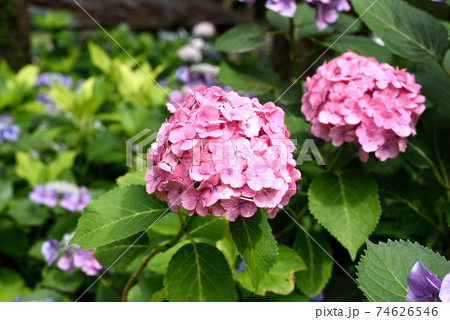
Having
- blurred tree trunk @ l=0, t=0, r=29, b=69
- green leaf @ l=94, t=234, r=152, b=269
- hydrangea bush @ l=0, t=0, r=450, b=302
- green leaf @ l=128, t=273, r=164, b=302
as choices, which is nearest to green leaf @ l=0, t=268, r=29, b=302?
hydrangea bush @ l=0, t=0, r=450, b=302

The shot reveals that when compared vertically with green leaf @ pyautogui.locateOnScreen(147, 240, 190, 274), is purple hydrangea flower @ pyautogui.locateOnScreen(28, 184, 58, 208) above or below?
below

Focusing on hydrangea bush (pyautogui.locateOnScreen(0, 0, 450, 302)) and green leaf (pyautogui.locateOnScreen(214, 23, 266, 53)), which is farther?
green leaf (pyautogui.locateOnScreen(214, 23, 266, 53))

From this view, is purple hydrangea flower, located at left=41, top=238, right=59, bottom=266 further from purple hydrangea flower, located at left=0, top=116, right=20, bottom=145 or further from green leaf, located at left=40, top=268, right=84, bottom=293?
purple hydrangea flower, located at left=0, top=116, right=20, bottom=145

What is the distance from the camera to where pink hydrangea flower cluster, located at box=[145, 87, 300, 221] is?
34.0 inches

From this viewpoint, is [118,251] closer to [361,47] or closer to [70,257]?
[70,257]

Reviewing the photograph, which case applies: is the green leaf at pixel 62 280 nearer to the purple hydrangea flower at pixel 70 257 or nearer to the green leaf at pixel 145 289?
the purple hydrangea flower at pixel 70 257

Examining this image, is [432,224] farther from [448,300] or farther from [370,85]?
[448,300]

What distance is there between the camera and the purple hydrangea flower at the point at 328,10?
145 cm

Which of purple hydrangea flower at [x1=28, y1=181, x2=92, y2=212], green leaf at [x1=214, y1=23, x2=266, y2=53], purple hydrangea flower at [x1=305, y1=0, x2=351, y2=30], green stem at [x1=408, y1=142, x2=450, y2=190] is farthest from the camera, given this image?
purple hydrangea flower at [x1=28, y1=181, x2=92, y2=212]

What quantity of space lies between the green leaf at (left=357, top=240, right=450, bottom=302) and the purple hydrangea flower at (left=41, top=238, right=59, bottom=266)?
105cm

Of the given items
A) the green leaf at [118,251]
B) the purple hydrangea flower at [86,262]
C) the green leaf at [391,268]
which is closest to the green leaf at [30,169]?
the purple hydrangea flower at [86,262]

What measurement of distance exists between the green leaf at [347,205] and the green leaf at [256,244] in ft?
0.81

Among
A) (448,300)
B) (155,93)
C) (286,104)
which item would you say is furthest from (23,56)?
(448,300)

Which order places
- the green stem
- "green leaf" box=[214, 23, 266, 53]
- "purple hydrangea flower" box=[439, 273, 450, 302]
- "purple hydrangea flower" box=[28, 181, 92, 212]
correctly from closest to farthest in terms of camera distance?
"purple hydrangea flower" box=[439, 273, 450, 302] → the green stem → "green leaf" box=[214, 23, 266, 53] → "purple hydrangea flower" box=[28, 181, 92, 212]
